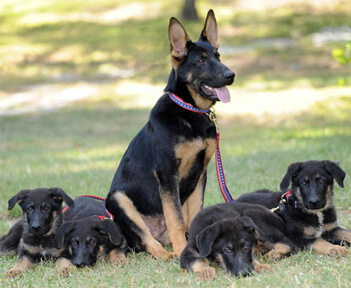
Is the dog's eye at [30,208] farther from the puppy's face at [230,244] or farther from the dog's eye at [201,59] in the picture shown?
the dog's eye at [201,59]

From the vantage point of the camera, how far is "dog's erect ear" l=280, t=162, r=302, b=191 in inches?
253

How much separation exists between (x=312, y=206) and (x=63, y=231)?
2615 mm

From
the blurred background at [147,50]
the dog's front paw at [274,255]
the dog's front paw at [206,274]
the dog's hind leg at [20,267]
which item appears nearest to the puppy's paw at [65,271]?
the dog's hind leg at [20,267]

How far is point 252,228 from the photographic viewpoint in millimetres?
5812

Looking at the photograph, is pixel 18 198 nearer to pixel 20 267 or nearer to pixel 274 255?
pixel 20 267

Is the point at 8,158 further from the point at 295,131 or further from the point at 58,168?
the point at 295,131

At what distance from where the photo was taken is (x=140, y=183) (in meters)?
6.89

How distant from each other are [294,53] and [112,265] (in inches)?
928

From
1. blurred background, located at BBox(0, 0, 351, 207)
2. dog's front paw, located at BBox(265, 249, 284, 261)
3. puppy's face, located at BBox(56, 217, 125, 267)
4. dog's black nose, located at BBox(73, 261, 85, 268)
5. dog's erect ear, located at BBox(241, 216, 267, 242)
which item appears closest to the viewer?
dog's erect ear, located at BBox(241, 216, 267, 242)

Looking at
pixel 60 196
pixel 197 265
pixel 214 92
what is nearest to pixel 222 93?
pixel 214 92

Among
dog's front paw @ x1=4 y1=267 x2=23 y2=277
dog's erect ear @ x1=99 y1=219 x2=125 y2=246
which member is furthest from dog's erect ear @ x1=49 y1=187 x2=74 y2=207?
dog's front paw @ x1=4 y1=267 x2=23 y2=277

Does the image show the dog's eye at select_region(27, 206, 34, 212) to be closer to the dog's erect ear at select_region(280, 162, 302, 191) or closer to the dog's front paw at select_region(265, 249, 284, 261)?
the dog's front paw at select_region(265, 249, 284, 261)

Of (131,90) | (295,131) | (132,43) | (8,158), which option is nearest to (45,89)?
(131,90)

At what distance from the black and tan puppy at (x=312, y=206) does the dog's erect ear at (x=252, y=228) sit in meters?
0.57
